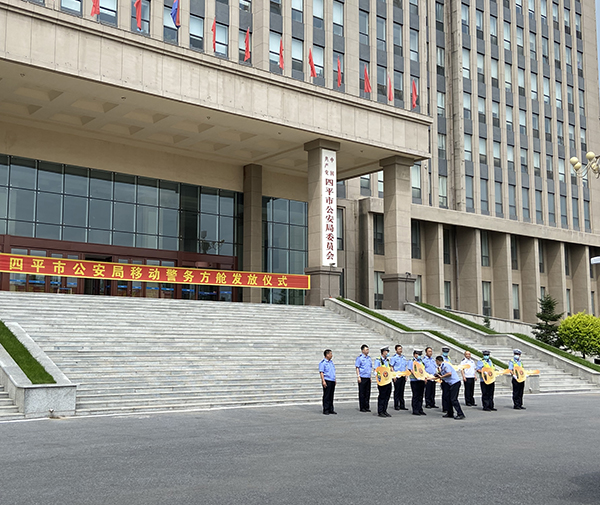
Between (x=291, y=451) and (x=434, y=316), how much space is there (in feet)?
72.6

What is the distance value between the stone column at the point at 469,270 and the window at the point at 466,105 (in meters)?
7.92

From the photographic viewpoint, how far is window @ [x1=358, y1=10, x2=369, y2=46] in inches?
1582

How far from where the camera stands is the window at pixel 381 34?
1625 inches

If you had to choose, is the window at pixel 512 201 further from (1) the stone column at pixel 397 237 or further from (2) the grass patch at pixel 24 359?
(2) the grass patch at pixel 24 359

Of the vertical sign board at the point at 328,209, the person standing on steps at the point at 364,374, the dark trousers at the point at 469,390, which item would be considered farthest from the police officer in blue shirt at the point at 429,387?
the vertical sign board at the point at 328,209

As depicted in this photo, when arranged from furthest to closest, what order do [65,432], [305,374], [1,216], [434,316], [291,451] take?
[434,316], [1,216], [305,374], [65,432], [291,451]

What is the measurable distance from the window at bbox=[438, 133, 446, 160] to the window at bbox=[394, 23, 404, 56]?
21.2 feet

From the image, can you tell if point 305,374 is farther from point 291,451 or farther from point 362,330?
point 291,451

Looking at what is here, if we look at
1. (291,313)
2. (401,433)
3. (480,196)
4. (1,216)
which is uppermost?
(480,196)

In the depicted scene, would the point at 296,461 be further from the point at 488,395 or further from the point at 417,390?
the point at 488,395

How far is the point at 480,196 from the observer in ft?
155

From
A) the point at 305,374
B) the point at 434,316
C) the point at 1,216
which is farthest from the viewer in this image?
the point at 434,316

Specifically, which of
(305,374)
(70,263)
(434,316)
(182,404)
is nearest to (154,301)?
(70,263)

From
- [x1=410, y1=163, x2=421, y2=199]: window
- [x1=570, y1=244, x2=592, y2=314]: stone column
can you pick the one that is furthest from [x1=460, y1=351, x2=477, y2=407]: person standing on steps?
[x1=570, y1=244, x2=592, y2=314]: stone column
